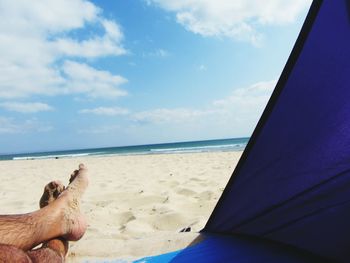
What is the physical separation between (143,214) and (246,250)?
1.10 m

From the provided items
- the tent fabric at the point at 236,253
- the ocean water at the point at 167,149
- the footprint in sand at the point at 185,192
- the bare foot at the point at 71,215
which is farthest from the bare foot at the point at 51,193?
the ocean water at the point at 167,149

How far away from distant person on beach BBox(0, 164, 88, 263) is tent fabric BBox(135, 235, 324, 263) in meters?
0.42

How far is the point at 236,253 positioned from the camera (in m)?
1.48

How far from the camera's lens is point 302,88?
132cm

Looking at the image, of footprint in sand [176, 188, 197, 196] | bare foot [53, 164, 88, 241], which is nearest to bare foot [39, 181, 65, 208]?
bare foot [53, 164, 88, 241]

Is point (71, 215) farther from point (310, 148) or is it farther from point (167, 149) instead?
point (167, 149)

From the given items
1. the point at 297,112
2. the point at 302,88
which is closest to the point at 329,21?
the point at 302,88

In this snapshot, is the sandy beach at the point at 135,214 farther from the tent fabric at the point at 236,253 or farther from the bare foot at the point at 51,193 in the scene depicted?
the bare foot at the point at 51,193

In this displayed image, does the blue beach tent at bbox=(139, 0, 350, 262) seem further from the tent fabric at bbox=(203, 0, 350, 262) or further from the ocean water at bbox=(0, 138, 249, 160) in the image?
the ocean water at bbox=(0, 138, 249, 160)

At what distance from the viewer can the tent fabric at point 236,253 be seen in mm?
1379

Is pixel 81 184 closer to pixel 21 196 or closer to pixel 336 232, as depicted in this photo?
pixel 336 232

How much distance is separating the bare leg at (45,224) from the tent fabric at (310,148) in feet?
2.95

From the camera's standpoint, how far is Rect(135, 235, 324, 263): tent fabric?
138cm

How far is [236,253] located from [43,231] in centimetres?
91
